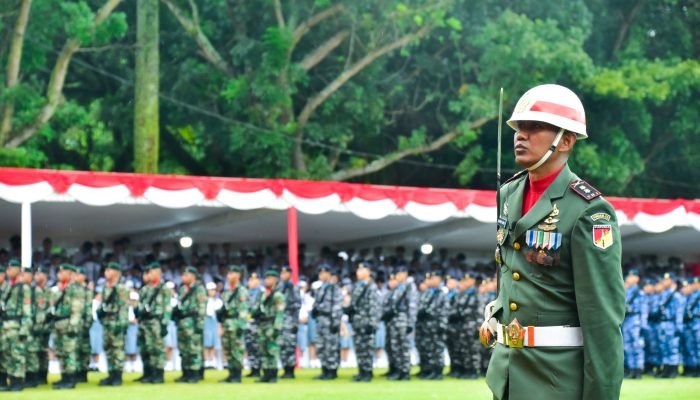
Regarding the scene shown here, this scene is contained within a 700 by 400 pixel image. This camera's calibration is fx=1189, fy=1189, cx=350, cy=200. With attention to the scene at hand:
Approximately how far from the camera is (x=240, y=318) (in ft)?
52.2

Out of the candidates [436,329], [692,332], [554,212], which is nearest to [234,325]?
[436,329]

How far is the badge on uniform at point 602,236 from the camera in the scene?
4227 millimetres

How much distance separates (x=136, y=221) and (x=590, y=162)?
12484mm

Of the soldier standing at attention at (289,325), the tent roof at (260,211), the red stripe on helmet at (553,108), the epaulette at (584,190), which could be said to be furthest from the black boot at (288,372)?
the red stripe on helmet at (553,108)

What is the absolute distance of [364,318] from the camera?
→ 53.4 ft

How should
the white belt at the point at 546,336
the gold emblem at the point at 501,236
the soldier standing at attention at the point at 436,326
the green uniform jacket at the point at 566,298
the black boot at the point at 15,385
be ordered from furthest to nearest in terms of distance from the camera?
the soldier standing at attention at the point at 436,326, the black boot at the point at 15,385, the gold emblem at the point at 501,236, the white belt at the point at 546,336, the green uniform jacket at the point at 566,298

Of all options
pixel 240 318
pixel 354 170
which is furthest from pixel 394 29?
pixel 240 318

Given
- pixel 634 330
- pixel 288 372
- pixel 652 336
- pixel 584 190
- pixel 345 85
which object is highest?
pixel 345 85

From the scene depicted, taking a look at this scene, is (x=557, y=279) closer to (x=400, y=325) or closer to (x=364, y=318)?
(x=364, y=318)

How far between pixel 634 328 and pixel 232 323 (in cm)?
637

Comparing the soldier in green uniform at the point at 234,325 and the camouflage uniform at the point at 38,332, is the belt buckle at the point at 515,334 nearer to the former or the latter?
the camouflage uniform at the point at 38,332

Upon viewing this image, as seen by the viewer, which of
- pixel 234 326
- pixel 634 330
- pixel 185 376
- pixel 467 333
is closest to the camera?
pixel 185 376

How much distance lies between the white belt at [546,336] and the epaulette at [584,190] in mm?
479

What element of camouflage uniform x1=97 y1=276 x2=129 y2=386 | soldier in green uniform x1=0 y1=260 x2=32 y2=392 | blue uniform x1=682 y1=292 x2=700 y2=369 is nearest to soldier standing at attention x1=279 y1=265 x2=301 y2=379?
camouflage uniform x1=97 y1=276 x2=129 y2=386
